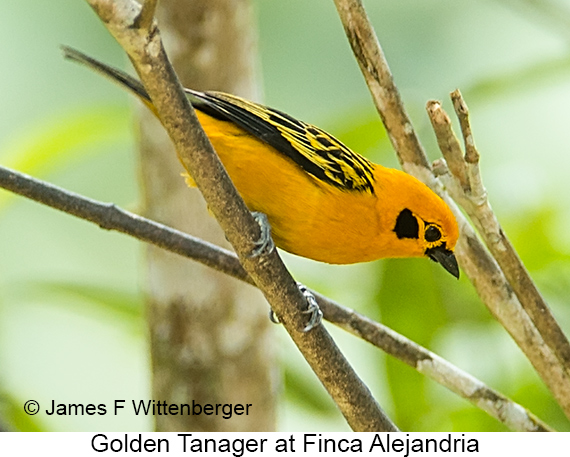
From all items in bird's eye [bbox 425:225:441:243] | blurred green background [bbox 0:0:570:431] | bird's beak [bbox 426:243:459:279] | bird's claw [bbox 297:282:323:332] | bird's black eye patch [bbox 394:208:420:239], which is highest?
blurred green background [bbox 0:0:570:431]

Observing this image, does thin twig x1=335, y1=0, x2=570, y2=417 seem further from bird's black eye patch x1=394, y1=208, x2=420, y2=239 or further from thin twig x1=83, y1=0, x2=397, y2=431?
thin twig x1=83, y1=0, x2=397, y2=431

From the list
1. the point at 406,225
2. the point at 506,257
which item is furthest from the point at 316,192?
the point at 506,257

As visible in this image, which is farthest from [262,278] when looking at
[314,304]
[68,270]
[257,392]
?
[68,270]

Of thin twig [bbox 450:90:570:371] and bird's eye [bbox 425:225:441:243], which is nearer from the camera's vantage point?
thin twig [bbox 450:90:570:371]

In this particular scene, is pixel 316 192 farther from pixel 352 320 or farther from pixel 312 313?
pixel 312 313

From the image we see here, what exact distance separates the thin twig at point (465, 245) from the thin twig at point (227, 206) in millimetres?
351

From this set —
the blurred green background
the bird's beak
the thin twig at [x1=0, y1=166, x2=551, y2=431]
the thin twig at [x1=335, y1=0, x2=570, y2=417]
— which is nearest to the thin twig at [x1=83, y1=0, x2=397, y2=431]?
the thin twig at [x1=0, y1=166, x2=551, y2=431]

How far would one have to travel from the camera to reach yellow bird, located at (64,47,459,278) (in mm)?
1793

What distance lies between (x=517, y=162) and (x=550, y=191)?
278 mm

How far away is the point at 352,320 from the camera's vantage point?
1712 millimetres

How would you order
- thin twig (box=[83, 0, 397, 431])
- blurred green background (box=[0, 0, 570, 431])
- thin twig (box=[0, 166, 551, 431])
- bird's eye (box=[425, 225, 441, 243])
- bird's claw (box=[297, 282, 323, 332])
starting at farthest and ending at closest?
blurred green background (box=[0, 0, 570, 431]) < bird's eye (box=[425, 225, 441, 243]) < thin twig (box=[0, 166, 551, 431]) < bird's claw (box=[297, 282, 323, 332]) < thin twig (box=[83, 0, 397, 431])

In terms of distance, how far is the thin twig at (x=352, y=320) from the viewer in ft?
5.44

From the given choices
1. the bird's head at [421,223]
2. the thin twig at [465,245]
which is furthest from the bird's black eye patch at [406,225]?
the thin twig at [465,245]
